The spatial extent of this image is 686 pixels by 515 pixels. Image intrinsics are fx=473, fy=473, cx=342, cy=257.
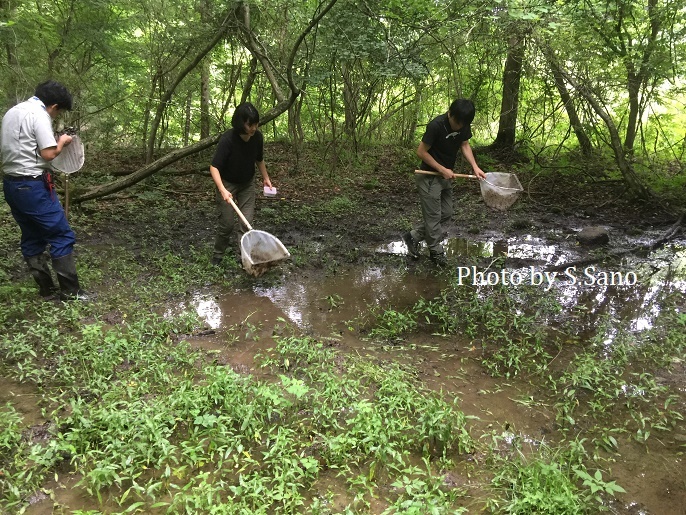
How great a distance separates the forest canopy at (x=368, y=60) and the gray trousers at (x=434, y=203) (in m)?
2.25

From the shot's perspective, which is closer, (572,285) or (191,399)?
(191,399)

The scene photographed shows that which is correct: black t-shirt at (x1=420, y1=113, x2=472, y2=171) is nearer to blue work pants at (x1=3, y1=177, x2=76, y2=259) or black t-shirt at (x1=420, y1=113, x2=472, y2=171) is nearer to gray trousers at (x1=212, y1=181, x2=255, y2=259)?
gray trousers at (x1=212, y1=181, x2=255, y2=259)

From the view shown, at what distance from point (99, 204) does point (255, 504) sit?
23.2ft

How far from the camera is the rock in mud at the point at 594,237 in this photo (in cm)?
635

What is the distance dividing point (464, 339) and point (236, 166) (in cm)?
299

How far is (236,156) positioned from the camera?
5.09 meters

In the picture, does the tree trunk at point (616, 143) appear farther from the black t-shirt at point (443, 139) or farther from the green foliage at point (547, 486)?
the green foliage at point (547, 486)

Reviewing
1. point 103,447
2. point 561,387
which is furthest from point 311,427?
point 561,387

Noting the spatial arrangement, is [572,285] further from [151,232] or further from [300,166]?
[300,166]

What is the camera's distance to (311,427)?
9.21 feet

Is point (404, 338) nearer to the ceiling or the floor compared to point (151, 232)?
nearer to the floor

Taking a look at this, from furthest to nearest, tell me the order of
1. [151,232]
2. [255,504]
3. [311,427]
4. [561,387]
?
[151,232]
[561,387]
[311,427]
[255,504]

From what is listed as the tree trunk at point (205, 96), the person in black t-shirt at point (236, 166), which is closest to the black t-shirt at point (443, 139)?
the person in black t-shirt at point (236, 166)

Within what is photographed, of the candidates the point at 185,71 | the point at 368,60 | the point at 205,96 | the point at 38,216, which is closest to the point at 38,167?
the point at 38,216
